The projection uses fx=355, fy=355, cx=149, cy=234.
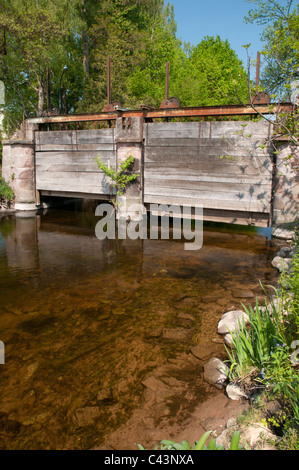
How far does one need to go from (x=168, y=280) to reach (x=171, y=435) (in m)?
3.89

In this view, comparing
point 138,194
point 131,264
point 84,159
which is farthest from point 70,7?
point 131,264

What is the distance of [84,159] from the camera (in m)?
12.3

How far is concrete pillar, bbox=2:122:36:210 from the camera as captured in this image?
43.7 feet

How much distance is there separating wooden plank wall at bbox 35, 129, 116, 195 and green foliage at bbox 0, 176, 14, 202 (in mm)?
1011

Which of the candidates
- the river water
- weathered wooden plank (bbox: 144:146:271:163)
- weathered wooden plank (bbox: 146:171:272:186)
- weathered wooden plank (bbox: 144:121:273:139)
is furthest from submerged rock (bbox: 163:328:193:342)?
weathered wooden plank (bbox: 144:121:273:139)

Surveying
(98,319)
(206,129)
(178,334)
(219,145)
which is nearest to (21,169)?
(206,129)

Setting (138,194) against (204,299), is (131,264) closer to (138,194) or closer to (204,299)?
(204,299)

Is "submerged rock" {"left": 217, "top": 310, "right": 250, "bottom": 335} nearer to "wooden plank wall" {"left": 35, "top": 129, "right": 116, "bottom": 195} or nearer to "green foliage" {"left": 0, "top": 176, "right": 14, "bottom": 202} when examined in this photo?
"wooden plank wall" {"left": 35, "top": 129, "right": 116, "bottom": 195}

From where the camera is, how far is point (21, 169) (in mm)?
13383

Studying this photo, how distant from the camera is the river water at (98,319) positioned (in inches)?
134

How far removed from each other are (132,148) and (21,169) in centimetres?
497

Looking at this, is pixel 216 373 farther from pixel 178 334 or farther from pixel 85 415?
pixel 85 415
